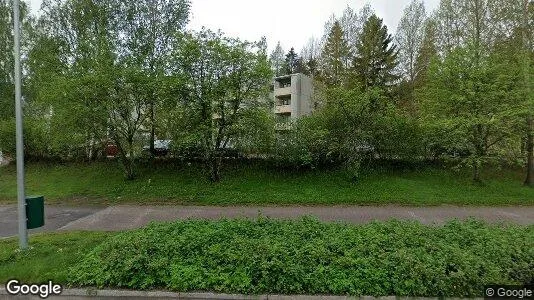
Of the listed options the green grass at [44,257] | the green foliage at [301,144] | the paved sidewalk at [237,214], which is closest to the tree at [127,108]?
the paved sidewalk at [237,214]

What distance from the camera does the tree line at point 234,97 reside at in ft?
41.8

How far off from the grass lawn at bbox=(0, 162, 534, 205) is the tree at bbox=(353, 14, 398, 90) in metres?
11.1

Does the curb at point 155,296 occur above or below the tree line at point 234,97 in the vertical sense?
below

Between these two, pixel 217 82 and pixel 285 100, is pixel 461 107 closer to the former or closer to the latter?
pixel 217 82

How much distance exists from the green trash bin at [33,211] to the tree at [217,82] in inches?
271

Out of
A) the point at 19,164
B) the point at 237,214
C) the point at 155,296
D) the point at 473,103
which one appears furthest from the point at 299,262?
the point at 473,103

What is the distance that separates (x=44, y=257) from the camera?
5.59 meters

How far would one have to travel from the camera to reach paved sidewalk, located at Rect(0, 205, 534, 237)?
31.0 feet

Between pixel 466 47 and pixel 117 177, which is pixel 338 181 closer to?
pixel 466 47

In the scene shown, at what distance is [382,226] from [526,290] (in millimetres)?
2425

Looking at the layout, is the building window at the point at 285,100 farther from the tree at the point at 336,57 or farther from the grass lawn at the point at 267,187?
the grass lawn at the point at 267,187

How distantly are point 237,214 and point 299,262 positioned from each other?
6.08 meters

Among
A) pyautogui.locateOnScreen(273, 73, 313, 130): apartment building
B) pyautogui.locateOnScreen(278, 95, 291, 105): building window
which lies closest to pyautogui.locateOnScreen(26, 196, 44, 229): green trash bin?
pyautogui.locateOnScreen(273, 73, 313, 130): apartment building

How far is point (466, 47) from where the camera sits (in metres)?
13.9
